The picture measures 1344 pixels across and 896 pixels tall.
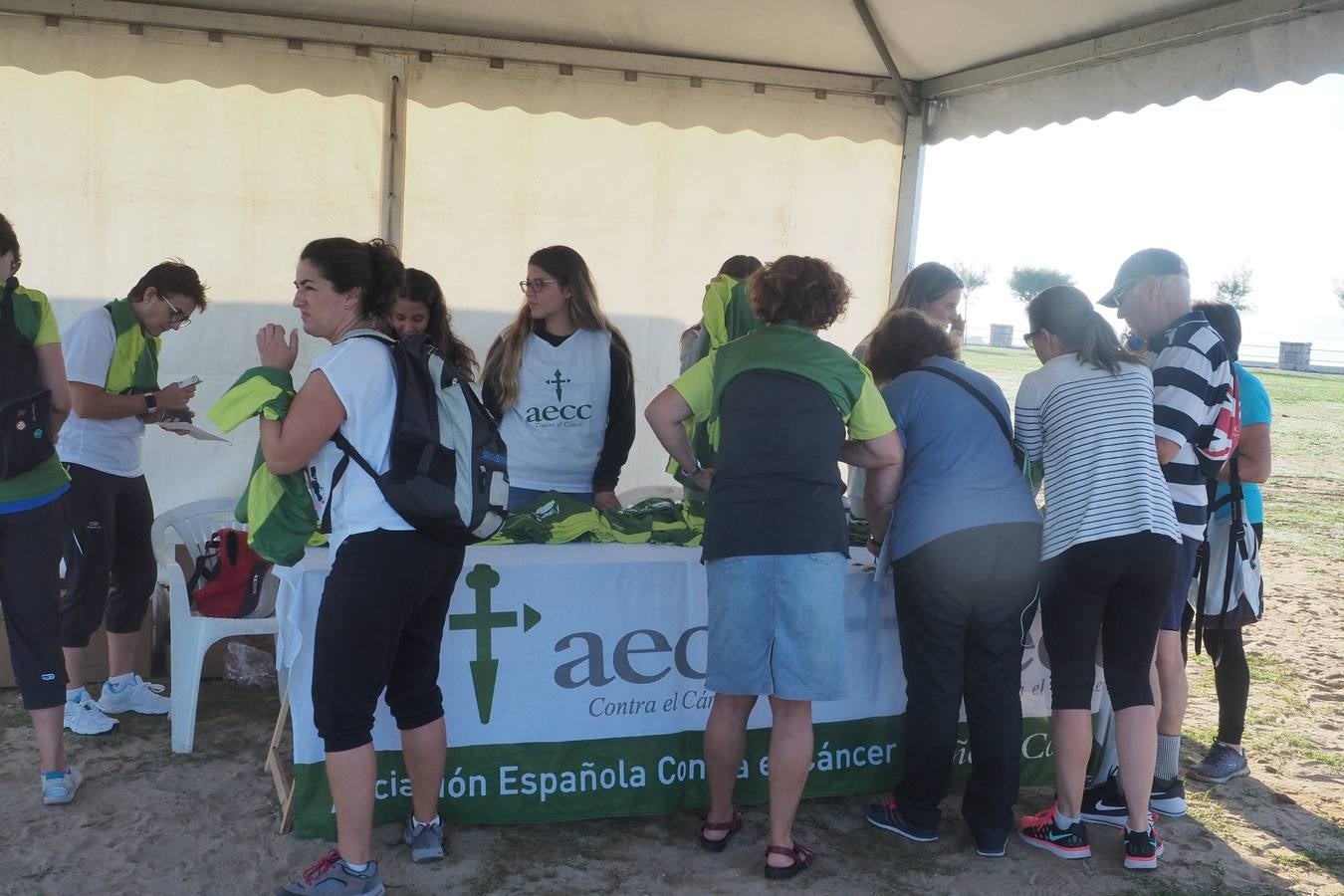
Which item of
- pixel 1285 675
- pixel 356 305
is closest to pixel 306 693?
pixel 356 305

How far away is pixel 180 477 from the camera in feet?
16.3

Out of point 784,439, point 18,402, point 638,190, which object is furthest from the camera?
point 638,190

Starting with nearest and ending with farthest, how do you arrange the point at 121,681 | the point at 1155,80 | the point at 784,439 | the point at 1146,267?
1. the point at 784,439
2. the point at 1146,267
3. the point at 121,681
4. the point at 1155,80

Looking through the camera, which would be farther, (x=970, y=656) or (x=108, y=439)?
(x=108, y=439)

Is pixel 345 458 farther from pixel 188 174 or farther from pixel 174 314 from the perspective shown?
pixel 188 174

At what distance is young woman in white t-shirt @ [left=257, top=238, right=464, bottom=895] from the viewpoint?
2.29 metres

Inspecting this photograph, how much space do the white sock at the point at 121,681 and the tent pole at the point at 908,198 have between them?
3.74 m

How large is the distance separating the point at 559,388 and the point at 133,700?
72.3 inches

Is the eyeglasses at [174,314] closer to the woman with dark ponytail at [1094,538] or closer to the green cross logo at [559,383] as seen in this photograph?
the green cross logo at [559,383]

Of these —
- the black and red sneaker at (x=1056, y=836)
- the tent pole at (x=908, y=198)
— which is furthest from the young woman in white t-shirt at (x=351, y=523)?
the tent pole at (x=908, y=198)

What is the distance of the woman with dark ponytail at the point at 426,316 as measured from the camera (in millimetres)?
2822

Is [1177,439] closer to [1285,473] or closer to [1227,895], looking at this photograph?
[1227,895]

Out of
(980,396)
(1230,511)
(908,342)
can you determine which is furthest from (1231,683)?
(908,342)

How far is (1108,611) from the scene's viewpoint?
113 inches
